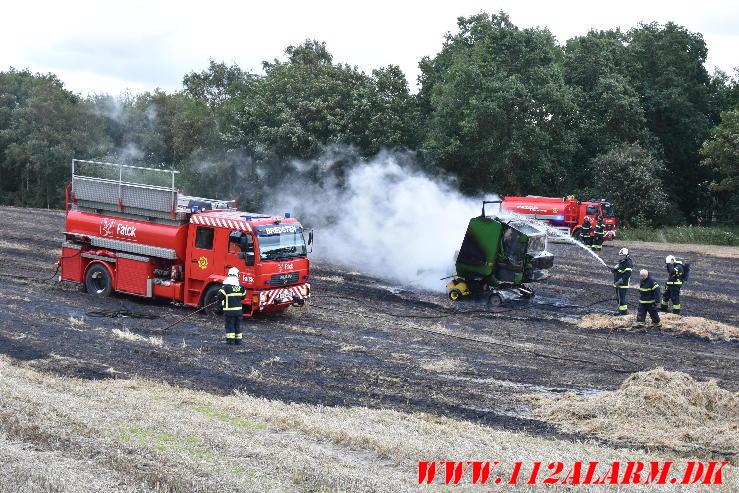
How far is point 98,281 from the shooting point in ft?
72.4

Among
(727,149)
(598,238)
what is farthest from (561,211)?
(727,149)

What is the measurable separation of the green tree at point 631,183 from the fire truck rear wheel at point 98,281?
3236 centimetres

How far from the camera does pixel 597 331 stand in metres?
20.0

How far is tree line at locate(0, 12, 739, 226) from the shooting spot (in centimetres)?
4247

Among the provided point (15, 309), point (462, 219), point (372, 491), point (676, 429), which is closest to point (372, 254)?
point (462, 219)

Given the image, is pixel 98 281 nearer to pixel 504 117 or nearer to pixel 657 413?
pixel 657 413

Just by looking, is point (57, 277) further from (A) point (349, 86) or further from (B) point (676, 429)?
(A) point (349, 86)

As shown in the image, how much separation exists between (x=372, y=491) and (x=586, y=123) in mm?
43912

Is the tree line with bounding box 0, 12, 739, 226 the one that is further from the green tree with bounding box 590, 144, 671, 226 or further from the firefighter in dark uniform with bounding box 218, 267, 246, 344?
the firefighter in dark uniform with bounding box 218, 267, 246, 344

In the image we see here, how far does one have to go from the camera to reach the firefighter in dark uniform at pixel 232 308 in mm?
16797

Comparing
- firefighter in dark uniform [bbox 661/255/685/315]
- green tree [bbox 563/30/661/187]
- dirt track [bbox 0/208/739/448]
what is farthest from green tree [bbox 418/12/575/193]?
firefighter in dark uniform [bbox 661/255/685/315]

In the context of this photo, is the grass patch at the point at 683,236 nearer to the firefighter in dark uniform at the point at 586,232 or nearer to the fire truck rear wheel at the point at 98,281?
the firefighter in dark uniform at the point at 586,232

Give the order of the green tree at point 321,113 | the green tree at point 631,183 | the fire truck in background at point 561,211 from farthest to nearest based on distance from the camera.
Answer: the green tree at point 631,183, the green tree at point 321,113, the fire truck in background at point 561,211

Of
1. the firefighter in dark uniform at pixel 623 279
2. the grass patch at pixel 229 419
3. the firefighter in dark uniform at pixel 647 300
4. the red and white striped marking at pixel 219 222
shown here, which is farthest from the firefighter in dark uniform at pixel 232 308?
the firefighter in dark uniform at pixel 623 279
